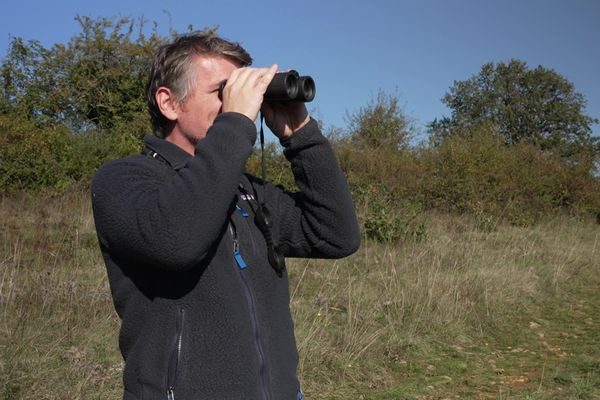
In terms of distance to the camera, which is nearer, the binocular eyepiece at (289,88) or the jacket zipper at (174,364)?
the jacket zipper at (174,364)

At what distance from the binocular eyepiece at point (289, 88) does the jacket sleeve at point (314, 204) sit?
3.6 inches

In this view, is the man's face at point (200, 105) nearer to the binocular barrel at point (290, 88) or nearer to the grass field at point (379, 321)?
the binocular barrel at point (290, 88)

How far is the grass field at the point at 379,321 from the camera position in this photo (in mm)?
3654

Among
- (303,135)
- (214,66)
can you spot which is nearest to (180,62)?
(214,66)

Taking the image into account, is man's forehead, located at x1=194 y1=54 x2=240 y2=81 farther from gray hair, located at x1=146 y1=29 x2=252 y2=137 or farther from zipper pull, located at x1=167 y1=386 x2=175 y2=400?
zipper pull, located at x1=167 y1=386 x2=175 y2=400

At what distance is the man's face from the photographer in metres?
1.54

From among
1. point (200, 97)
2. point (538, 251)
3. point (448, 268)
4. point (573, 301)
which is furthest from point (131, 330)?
point (538, 251)

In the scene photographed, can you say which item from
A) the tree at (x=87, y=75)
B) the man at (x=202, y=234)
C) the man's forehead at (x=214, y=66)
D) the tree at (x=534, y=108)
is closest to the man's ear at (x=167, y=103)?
the man at (x=202, y=234)

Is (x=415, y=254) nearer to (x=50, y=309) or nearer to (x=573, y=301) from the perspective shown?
(x=573, y=301)

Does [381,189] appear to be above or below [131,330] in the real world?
above

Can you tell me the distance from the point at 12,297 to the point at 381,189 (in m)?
9.83

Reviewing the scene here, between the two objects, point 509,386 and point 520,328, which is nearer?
point 509,386

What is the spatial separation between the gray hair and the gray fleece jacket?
5.6 inches

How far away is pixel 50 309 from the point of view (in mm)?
4156
